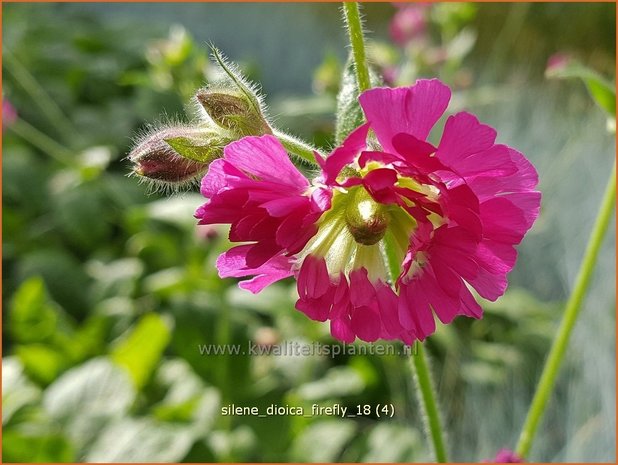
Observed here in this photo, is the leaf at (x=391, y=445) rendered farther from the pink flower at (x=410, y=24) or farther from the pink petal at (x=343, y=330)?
the pink flower at (x=410, y=24)

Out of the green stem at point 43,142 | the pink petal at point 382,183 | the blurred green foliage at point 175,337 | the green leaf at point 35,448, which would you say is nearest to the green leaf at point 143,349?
the blurred green foliage at point 175,337

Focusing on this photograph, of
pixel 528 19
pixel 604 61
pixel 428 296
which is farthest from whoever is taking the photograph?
pixel 528 19

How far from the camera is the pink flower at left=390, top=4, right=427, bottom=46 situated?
2225 millimetres

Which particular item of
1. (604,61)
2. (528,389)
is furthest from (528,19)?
(528,389)

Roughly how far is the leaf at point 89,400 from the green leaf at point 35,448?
0.05 m

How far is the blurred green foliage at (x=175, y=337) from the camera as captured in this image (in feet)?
4.65

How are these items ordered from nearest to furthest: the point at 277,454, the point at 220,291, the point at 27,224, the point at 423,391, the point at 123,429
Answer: the point at 423,391 → the point at 123,429 → the point at 277,454 → the point at 220,291 → the point at 27,224

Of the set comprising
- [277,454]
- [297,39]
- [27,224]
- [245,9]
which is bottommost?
[277,454]

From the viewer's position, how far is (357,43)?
594 millimetres

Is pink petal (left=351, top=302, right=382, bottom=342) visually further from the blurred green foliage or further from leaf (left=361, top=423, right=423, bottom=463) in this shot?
leaf (left=361, top=423, right=423, bottom=463)

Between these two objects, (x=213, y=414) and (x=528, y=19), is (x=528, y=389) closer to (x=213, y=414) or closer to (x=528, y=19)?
(x=213, y=414)

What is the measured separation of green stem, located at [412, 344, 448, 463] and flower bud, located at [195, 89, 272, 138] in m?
0.26

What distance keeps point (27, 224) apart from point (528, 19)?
3.64 metres

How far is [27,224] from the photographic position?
229 cm
